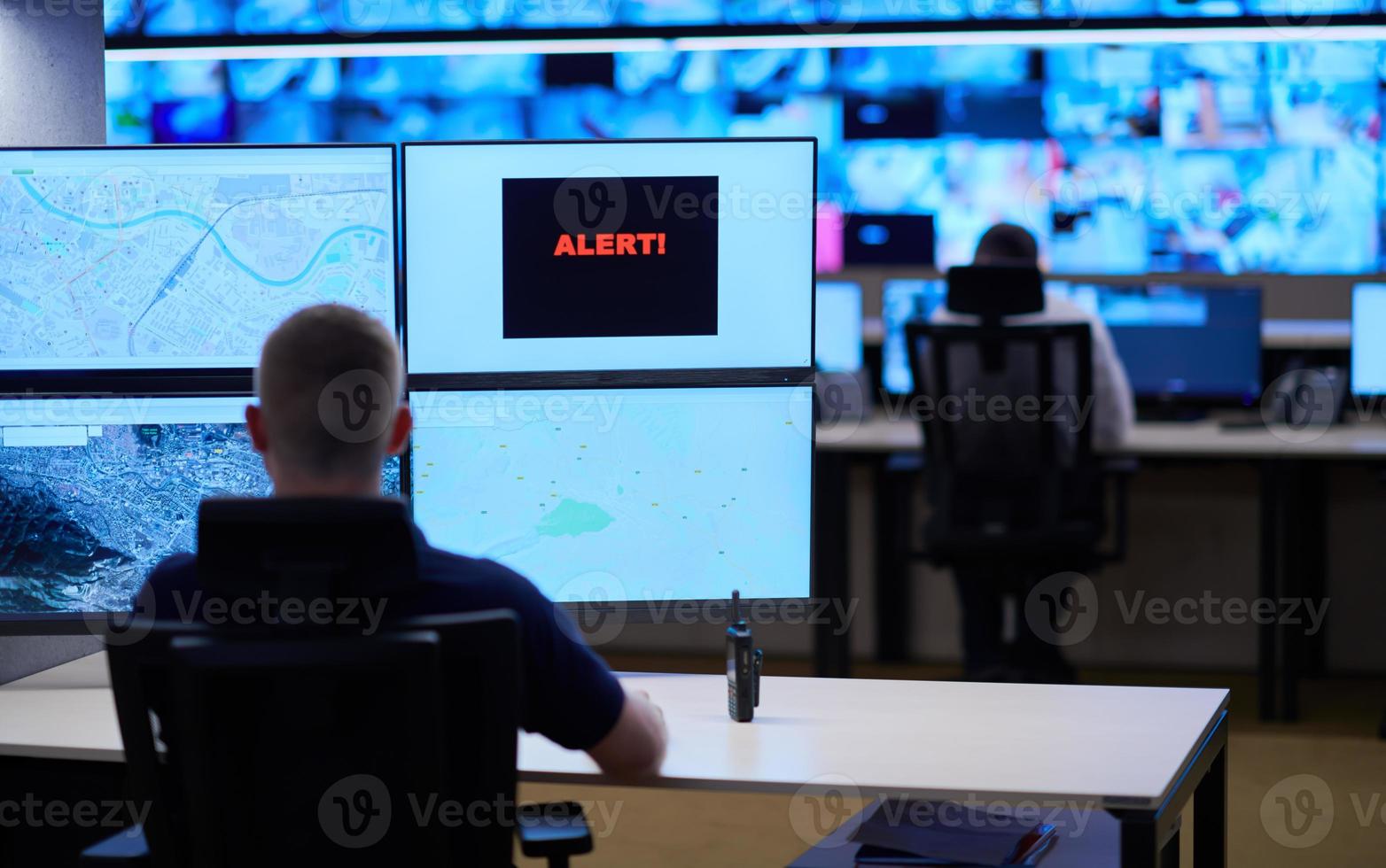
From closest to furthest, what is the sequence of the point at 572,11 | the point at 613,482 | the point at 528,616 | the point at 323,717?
the point at 323,717
the point at 528,616
the point at 613,482
the point at 572,11

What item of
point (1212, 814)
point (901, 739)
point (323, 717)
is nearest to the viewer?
point (323, 717)

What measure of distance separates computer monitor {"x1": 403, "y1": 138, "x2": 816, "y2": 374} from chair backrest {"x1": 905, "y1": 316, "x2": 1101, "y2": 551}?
1870 mm

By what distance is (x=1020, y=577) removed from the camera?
4305 millimetres

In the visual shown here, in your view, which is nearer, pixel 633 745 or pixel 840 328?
pixel 633 745

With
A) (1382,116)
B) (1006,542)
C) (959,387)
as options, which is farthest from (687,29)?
(1382,116)

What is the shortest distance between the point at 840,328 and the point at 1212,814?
10.4 ft

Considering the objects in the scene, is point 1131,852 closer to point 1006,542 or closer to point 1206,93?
point 1006,542

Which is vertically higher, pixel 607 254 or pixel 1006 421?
pixel 607 254

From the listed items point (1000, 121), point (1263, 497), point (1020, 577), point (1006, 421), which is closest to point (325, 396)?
point (1006, 421)

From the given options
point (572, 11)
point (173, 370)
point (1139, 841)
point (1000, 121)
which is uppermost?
point (572, 11)

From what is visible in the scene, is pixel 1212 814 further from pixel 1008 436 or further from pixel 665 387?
pixel 1008 436

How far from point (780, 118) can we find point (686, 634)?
9.70 ft

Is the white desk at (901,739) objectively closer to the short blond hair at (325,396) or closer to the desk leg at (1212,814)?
the desk leg at (1212,814)

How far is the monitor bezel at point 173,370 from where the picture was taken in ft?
7.55
